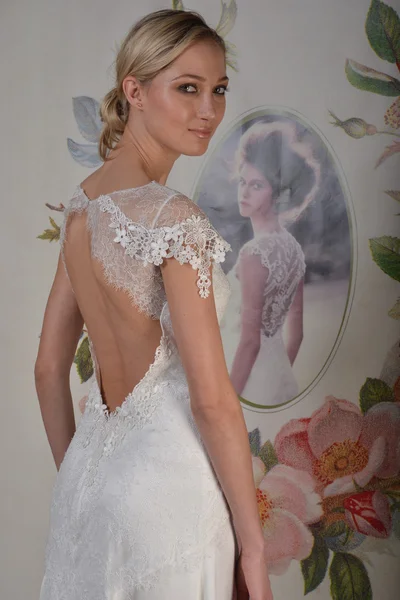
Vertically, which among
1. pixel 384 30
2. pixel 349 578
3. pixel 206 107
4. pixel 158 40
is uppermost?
pixel 384 30

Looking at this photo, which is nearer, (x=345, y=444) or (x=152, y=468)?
(x=152, y=468)

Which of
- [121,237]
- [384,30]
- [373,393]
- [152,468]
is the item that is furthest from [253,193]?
[152,468]

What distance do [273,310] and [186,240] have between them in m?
1.32

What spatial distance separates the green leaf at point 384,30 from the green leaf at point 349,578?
1622 mm

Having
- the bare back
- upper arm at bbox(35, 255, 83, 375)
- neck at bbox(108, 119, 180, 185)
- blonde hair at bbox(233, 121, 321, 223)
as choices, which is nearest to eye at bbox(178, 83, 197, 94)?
neck at bbox(108, 119, 180, 185)

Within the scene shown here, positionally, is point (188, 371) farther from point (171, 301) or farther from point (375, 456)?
point (375, 456)

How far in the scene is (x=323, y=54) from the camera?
2471 millimetres

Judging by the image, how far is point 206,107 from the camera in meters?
1.50

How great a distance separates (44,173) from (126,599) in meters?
1.95

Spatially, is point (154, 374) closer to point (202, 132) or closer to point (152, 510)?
point (152, 510)

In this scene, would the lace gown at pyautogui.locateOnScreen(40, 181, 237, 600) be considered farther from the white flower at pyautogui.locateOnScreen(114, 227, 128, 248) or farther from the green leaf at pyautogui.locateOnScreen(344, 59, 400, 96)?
the green leaf at pyautogui.locateOnScreen(344, 59, 400, 96)

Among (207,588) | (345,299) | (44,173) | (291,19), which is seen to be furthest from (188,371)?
(44,173)

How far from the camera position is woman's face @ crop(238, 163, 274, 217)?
8.41 ft

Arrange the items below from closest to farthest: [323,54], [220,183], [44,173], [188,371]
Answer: [188,371]
[323,54]
[220,183]
[44,173]
